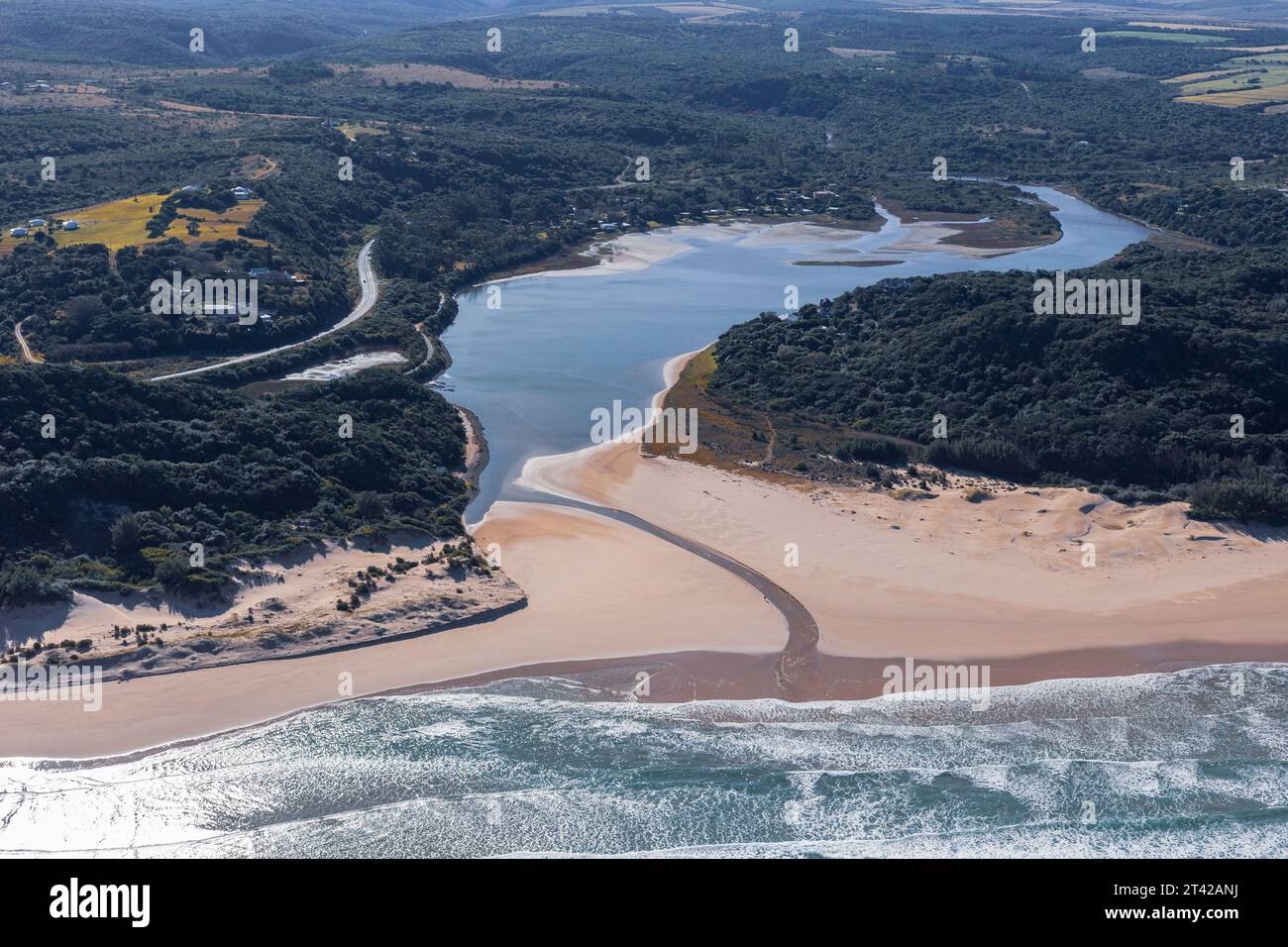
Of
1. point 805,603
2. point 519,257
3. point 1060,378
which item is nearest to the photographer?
point 805,603

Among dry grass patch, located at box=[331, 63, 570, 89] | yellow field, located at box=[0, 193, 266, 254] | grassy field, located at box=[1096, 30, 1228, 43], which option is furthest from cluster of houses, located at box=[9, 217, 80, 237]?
grassy field, located at box=[1096, 30, 1228, 43]

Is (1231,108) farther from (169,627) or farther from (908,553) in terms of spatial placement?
(169,627)

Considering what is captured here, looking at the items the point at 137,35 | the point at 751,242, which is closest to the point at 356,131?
the point at 751,242

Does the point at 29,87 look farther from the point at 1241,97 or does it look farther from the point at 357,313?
the point at 1241,97

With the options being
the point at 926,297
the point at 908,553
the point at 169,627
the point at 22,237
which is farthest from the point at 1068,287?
the point at 22,237

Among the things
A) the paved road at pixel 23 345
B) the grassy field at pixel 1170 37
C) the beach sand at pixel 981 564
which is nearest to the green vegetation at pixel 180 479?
the beach sand at pixel 981 564
